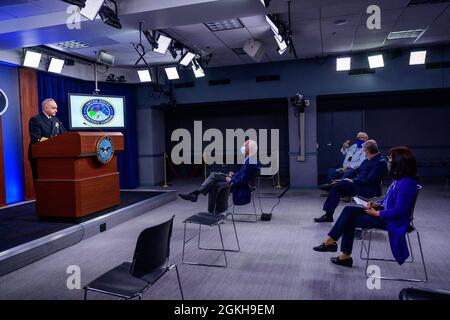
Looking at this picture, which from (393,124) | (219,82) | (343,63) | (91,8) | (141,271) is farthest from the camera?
(393,124)

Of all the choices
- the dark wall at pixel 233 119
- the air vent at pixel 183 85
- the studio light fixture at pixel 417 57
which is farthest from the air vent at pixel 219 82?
the studio light fixture at pixel 417 57

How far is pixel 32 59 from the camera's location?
6.25 metres

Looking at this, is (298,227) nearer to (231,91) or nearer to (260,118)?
(231,91)

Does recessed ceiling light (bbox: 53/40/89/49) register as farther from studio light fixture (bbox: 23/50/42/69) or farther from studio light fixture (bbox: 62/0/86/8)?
studio light fixture (bbox: 62/0/86/8)

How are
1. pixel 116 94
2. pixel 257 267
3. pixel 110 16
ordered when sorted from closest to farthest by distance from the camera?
pixel 257 267 < pixel 110 16 < pixel 116 94

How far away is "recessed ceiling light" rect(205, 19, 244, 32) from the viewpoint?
5462 mm

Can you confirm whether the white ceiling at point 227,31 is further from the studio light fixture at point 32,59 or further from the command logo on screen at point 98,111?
the command logo on screen at point 98,111

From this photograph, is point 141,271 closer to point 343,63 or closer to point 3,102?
point 3,102

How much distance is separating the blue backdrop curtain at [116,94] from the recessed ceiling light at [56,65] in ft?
1.49

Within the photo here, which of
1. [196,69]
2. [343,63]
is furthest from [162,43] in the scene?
[343,63]

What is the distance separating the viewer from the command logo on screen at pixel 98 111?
23.6ft

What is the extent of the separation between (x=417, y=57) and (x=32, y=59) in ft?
26.0

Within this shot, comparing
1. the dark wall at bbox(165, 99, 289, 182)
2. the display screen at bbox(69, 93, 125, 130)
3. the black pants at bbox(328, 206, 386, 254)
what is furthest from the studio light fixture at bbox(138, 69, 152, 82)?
the black pants at bbox(328, 206, 386, 254)
